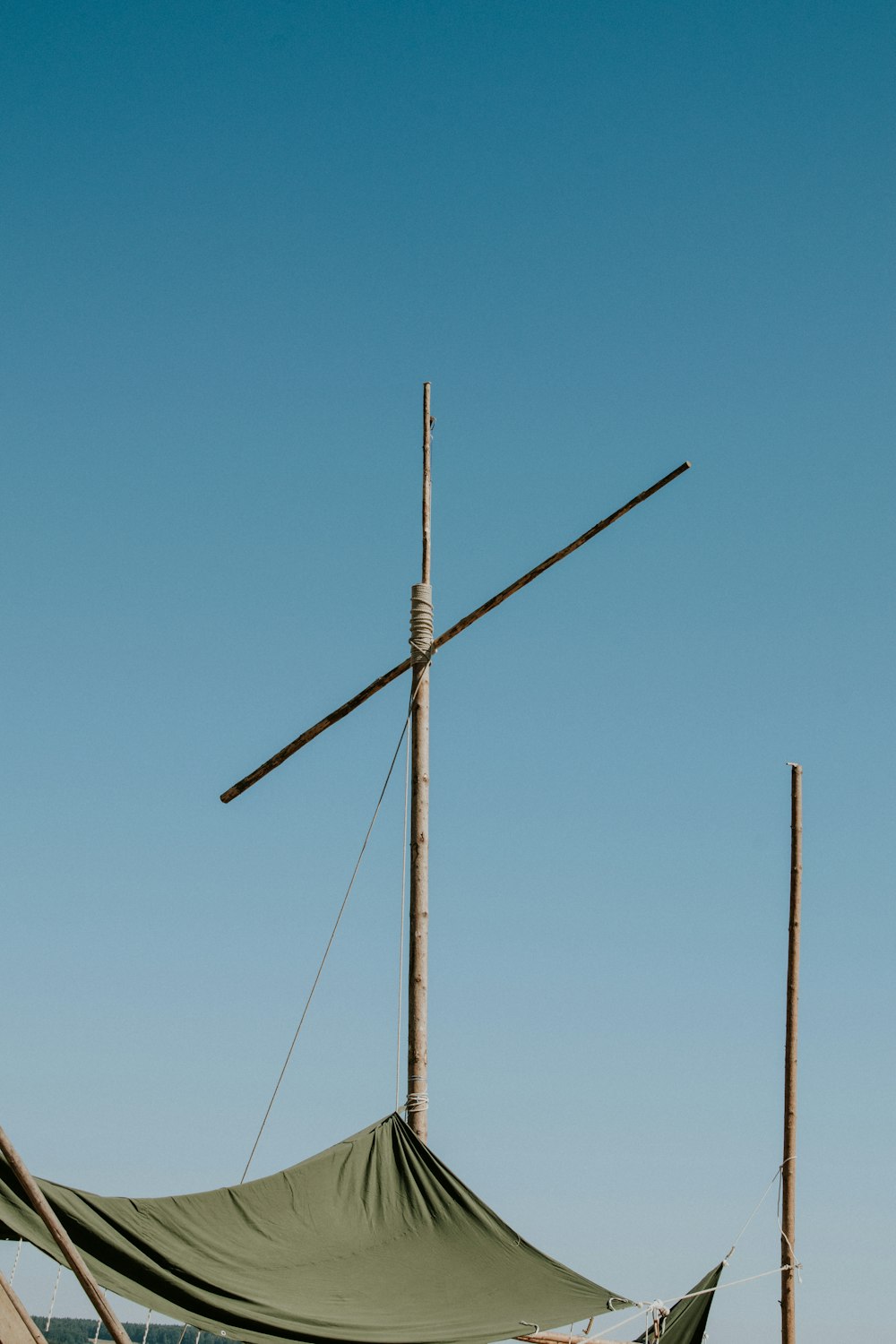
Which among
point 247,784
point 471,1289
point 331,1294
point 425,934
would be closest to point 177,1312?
point 331,1294

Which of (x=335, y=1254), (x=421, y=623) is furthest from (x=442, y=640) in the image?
(x=335, y=1254)

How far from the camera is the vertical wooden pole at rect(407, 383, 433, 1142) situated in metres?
8.66

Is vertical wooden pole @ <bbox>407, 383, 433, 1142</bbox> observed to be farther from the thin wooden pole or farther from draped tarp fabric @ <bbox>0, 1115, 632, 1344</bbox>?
the thin wooden pole

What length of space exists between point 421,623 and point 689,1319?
15.9 ft

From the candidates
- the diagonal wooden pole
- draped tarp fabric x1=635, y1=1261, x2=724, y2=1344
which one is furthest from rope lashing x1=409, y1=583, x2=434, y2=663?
draped tarp fabric x1=635, y1=1261, x2=724, y2=1344

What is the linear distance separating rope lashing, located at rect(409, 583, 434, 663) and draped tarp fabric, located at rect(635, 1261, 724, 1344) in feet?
14.8

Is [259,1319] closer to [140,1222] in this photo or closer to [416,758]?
[140,1222]

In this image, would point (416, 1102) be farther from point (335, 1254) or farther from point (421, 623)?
point (421, 623)

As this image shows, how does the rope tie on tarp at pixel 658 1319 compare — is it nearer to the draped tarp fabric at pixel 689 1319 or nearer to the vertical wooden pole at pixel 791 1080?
the draped tarp fabric at pixel 689 1319

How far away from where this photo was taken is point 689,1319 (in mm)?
8977

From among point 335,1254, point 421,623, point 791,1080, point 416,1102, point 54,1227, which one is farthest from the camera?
point 791,1080

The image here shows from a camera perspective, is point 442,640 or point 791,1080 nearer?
point 442,640

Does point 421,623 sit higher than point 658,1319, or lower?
higher

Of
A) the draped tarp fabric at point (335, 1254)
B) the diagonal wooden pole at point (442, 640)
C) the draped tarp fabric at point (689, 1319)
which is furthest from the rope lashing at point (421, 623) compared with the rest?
the draped tarp fabric at point (689, 1319)
